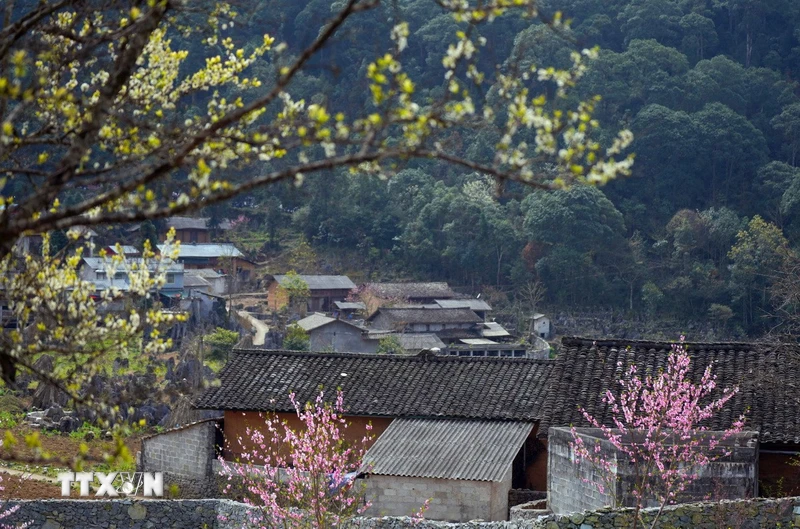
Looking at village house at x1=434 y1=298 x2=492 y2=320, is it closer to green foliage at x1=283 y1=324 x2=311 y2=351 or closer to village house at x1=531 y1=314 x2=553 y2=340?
village house at x1=531 y1=314 x2=553 y2=340

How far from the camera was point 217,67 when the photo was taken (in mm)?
7676

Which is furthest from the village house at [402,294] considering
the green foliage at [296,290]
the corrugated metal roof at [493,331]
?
the corrugated metal roof at [493,331]

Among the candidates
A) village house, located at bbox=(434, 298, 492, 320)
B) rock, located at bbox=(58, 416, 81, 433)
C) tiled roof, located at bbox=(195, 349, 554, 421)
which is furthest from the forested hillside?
tiled roof, located at bbox=(195, 349, 554, 421)

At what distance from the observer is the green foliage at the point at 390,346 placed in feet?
146

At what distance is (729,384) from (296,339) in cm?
2822

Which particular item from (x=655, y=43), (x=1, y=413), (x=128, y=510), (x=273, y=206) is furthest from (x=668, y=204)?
(x=128, y=510)

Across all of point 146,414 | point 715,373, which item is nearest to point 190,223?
point 146,414

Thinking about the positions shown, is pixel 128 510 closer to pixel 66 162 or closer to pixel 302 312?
pixel 66 162

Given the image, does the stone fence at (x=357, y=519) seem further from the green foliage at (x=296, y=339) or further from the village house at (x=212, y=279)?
the village house at (x=212, y=279)

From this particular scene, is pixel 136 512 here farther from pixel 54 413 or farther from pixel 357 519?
pixel 54 413

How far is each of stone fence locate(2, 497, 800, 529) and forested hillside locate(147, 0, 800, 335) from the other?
37.8 meters

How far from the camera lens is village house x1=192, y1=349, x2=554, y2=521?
1661 centimetres

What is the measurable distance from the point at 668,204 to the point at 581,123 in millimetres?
59634

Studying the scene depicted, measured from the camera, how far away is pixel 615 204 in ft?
205
